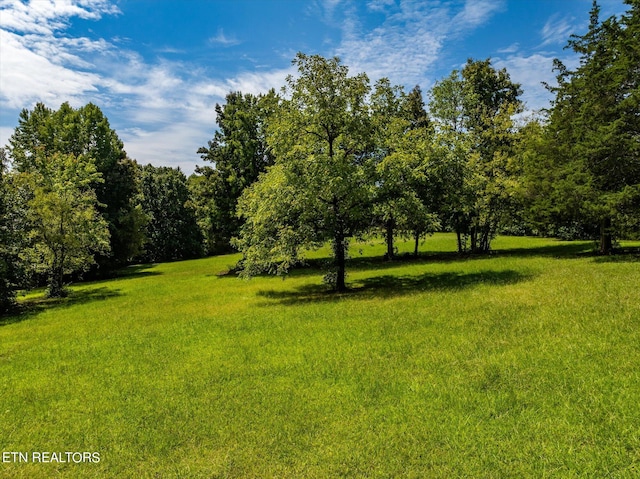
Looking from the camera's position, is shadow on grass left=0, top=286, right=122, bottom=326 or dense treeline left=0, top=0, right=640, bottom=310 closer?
dense treeline left=0, top=0, right=640, bottom=310

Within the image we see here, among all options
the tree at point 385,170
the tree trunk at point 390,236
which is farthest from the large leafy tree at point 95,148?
the tree at point 385,170

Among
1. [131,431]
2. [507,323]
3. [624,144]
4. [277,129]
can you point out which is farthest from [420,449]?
[624,144]

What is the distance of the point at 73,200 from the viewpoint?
29.8 metres

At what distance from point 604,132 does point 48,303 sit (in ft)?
118

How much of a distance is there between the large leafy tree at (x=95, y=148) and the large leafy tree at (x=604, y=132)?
45.2m

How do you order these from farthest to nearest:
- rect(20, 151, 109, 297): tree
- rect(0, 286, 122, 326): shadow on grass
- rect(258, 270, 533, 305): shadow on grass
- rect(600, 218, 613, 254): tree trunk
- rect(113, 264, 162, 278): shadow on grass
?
rect(113, 264, 162, 278): shadow on grass → rect(20, 151, 109, 297): tree → rect(600, 218, 613, 254): tree trunk → rect(0, 286, 122, 326): shadow on grass → rect(258, 270, 533, 305): shadow on grass

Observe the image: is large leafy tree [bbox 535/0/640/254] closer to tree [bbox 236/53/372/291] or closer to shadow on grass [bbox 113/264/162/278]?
tree [bbox 236/53/372/291]

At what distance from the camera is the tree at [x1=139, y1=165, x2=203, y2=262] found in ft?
220

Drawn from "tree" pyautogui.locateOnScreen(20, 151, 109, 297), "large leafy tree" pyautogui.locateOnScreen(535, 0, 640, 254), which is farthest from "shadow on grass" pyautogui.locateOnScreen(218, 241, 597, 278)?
"tree" pyautogui.locateOnScreen(20, 151, 109, 297)

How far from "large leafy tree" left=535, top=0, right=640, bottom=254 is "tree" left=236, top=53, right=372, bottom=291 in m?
12.5

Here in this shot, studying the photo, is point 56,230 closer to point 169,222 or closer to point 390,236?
point 390,236

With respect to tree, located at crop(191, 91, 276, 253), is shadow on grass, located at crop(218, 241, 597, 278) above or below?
below

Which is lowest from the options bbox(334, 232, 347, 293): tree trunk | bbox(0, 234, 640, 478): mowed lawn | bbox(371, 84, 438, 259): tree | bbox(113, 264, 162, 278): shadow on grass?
bbox(113, 264, 162, 278): shadow on grass

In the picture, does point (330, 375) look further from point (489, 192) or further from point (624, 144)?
point (489, 192)
